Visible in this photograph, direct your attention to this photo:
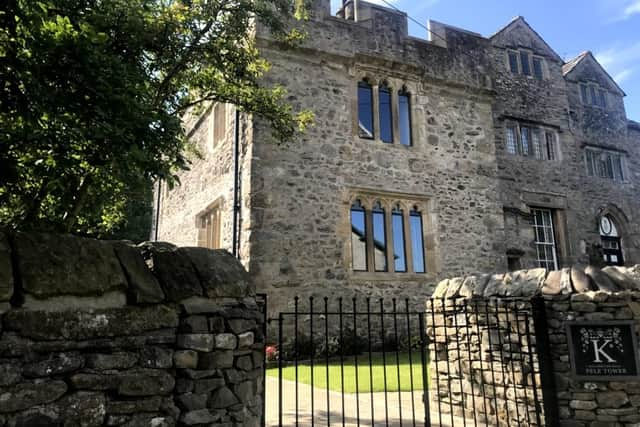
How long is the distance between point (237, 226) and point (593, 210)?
12.8m

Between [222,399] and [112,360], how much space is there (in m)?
0.85

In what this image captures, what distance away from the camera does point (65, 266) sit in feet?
9.12

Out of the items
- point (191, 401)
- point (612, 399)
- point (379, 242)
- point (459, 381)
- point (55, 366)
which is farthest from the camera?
point (379, 242)

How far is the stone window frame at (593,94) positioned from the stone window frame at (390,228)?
957cm

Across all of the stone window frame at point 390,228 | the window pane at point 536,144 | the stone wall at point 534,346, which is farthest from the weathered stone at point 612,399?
the window pane at point 536,144

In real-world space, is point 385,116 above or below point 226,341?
above

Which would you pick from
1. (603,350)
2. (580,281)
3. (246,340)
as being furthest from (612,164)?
(246,340)

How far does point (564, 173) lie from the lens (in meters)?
15.8

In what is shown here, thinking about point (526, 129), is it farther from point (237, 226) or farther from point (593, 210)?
point (237, 226)

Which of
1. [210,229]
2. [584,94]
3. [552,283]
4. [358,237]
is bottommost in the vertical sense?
[552,283]

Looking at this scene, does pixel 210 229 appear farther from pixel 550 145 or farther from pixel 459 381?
pixel 550 145

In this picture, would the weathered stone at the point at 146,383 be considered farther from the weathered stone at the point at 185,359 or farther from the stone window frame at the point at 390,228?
the stone window frame at the point at 390,228

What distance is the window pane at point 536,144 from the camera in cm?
1575

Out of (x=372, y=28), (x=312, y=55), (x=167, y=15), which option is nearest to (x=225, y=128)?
(x=312, y=55)
